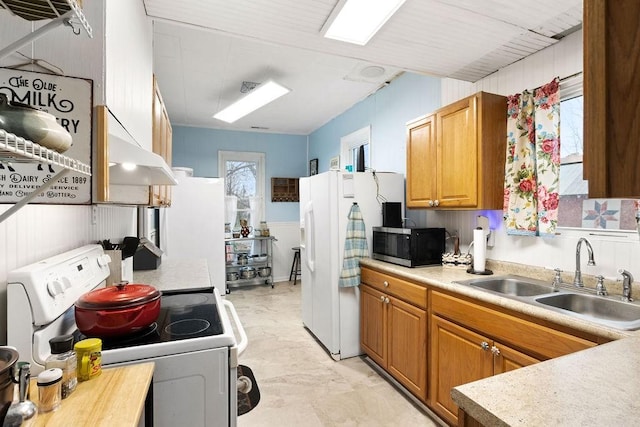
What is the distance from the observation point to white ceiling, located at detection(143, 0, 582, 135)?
5.77ft

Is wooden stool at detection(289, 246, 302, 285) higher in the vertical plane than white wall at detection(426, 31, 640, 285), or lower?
lower

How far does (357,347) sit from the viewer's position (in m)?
2.97

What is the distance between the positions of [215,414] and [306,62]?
9.72 feet

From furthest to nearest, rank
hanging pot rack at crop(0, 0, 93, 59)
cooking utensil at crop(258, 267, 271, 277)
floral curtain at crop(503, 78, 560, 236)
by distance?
cooking utensil at crop(258, 267, 271, 277), floral curtain at crop(503, 78, 560, 236), hanging pot rack at crop(0, 0, 93, 59)

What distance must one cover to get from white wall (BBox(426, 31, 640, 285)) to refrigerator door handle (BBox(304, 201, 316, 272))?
1343 mm

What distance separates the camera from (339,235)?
290 centimetres

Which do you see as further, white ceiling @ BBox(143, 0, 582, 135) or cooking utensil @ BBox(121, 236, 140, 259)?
cooking utensil @ BBox(121, 236, 140, 259)

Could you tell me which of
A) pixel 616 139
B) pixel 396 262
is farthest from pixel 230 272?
pixel 616 139

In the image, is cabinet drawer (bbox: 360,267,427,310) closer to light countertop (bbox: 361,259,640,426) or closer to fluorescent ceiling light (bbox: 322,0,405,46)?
light countertop (bbox: 361,259,640,426)

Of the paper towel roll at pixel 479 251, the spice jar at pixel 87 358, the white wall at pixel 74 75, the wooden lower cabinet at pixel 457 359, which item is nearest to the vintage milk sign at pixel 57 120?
the white wall at pixel 74 75

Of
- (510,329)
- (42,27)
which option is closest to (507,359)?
(510,329)

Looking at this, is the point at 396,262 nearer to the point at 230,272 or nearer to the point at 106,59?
the point at 106,59

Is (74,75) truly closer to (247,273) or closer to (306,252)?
(306,252)

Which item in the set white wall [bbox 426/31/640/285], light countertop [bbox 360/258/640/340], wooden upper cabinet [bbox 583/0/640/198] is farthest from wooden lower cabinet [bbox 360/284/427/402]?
wooden upper cabinet [bbox 583/0/640/198]
